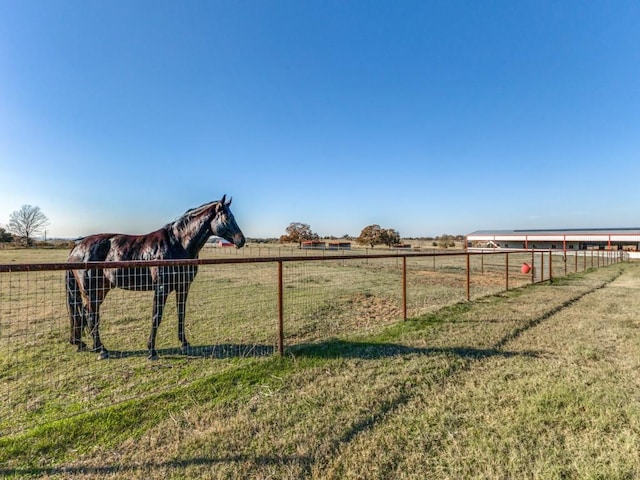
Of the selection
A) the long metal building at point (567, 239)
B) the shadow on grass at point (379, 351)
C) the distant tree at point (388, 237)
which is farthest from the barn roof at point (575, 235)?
the shadow on grass at point (379, 351)

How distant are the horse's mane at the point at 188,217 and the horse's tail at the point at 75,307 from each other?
1394mm

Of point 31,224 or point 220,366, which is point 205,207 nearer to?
point 220,366

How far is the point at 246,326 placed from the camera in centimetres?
548

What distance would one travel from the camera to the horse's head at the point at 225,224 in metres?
4.36

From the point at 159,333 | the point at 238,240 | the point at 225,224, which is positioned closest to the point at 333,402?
the point at 238,240

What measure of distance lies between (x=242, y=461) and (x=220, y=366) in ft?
5.81

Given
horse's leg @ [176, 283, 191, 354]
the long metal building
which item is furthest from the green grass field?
the long metal building

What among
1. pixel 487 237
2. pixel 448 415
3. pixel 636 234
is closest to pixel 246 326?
pixel 448 415

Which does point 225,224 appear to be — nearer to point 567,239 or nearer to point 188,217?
point 188,217

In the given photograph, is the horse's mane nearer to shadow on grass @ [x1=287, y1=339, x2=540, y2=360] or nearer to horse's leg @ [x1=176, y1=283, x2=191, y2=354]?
horse's leg @ [x1=176, y1=283, x2=191, y2=354]

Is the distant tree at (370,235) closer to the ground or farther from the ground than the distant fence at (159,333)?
farther from the ground

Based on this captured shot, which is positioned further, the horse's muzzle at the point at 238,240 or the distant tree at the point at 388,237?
the distant tree at the point at 388,237

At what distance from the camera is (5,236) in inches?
→ 2035

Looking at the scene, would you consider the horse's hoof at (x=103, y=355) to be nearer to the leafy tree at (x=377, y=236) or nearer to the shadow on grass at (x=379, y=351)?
the shadow on grass at (x=379, y=351)
